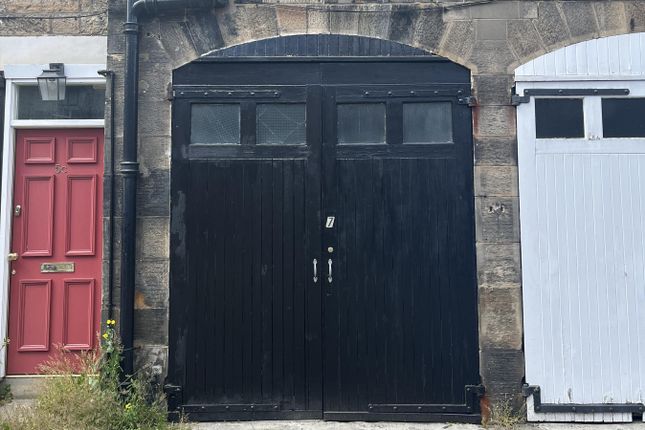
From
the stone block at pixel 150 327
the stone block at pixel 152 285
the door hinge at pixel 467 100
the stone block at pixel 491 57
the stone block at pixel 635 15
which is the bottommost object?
the stone block at pixel 150 327

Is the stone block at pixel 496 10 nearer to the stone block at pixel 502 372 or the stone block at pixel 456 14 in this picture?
the stone block at pixel 456 14

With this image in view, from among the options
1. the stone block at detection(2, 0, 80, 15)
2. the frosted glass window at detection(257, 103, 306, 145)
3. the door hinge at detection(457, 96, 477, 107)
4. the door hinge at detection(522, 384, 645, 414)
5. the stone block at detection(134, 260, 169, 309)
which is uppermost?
the stone block at detection(2, 0, 80, 15)

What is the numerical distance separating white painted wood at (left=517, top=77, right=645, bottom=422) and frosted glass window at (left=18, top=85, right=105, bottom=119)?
4270 millimetres

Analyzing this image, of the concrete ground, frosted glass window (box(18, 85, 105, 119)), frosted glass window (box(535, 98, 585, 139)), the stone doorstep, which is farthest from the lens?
frosted glass window (box(18, 85, 105, 119))

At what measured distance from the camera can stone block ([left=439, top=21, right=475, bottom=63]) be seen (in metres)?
5.14

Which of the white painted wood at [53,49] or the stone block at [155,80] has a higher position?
the white painted wood at [53,49]

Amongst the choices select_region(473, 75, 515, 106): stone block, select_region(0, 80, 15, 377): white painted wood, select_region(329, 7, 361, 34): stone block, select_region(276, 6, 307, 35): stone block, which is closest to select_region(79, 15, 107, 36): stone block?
select_region(0, 80, 15, 377): white painted wood

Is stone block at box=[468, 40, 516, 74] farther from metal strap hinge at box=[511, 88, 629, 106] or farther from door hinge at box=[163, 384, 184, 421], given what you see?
door hinge at box=[163, 384, 184, 421]

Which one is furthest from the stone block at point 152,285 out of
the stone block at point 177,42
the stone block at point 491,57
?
the stone block at point 491,57

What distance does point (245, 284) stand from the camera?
5.00 meters

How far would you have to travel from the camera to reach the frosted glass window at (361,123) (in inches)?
201

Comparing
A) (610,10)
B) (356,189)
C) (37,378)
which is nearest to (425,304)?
(356,189)

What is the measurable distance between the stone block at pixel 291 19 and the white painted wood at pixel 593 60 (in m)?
2.08

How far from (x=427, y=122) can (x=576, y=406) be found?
2.90 meters
